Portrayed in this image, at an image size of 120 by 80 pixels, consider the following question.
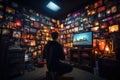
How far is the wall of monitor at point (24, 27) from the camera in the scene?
3.92 metres

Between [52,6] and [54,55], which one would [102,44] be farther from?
[52,6]

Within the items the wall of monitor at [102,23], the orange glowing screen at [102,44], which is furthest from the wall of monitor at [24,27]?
the orange glowing screen at [102,44]

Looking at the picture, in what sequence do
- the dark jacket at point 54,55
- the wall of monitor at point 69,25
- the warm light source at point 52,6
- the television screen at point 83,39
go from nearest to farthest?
the dark jacket at point 54,55, the wall of monitor at point 69,25, the television screen at point 83,39, the warm light source at point 52,6

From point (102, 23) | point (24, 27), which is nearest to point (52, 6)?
point (24, 27)

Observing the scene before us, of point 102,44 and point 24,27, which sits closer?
point 102,44

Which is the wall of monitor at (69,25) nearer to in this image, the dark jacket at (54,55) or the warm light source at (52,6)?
the warm light source at (52,6)

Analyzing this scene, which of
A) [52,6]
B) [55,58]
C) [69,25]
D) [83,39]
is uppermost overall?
[52,6]

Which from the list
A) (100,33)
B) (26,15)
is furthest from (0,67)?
(100,33)

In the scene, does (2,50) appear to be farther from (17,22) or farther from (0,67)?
(17,22)

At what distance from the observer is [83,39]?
4387mm

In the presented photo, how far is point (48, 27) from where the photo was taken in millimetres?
6188

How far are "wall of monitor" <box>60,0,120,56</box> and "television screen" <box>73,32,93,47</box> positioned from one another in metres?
0.26

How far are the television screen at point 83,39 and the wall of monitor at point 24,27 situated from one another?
2052mm

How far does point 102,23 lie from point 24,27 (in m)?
3.56
